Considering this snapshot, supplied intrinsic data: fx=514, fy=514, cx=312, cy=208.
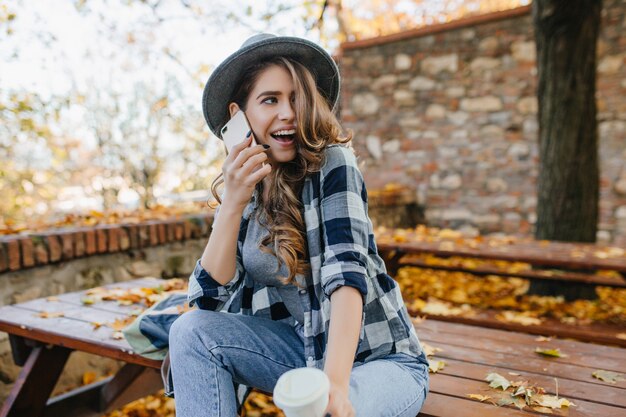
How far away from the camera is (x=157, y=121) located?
6883 millimetres

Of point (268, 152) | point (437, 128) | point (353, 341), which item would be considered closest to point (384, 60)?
point (437, 128)

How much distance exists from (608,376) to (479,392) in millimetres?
489

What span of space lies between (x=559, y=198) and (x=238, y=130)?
11.7 feet

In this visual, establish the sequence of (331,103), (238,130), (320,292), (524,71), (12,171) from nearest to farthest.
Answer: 1. (320,292)
2. (238,130)
3. (331,103)
4. (524,71)
5. (12,171)

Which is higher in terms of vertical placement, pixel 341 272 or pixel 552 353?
pixel 341 272

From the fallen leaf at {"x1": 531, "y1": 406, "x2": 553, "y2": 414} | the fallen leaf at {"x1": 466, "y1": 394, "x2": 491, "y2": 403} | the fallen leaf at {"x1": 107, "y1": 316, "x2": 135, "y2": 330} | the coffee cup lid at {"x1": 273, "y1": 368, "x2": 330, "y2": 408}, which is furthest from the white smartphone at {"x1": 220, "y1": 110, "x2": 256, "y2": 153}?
the fallen leaf at {"x1": 531, "y1": 406, "x2": 553, "y2": 414}

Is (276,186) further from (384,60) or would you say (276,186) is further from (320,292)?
(384,60)

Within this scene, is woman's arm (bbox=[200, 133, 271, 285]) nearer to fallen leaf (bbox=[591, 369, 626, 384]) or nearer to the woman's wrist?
the woman's wrist

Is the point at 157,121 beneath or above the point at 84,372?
above

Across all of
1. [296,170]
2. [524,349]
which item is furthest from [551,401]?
[296,170]

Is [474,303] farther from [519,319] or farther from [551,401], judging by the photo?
[551,401]

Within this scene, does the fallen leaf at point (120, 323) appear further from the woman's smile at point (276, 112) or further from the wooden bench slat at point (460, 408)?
the wooden bench slat at point (460, 408)

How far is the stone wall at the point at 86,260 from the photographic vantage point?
2746 mm

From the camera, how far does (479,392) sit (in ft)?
5.26
